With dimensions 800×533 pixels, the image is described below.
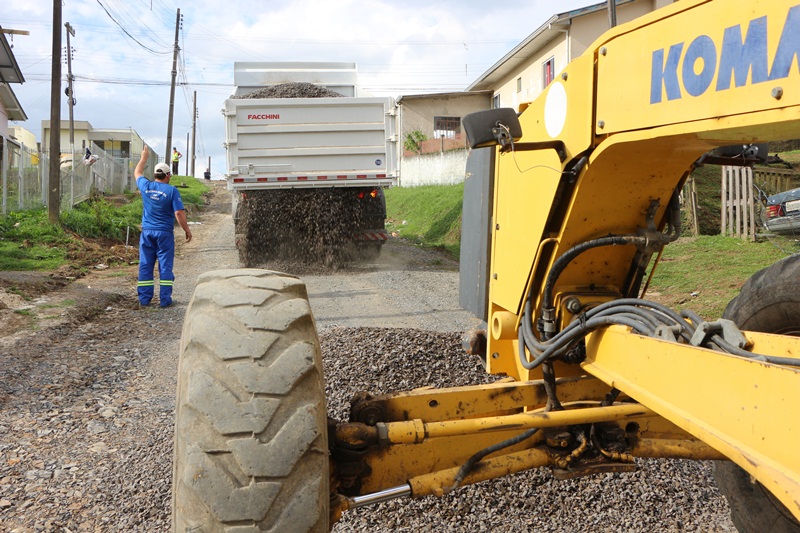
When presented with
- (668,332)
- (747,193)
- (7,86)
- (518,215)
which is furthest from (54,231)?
(7,86)

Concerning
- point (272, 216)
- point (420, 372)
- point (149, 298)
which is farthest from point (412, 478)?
point (272, 216)

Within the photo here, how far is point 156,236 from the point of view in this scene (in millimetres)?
8922

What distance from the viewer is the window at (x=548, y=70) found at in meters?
24.5

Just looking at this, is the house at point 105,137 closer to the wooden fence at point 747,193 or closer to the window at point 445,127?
the window at point 445,127

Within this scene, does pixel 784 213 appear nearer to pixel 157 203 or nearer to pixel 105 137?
pixel 157 203

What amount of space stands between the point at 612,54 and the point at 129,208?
1882cm

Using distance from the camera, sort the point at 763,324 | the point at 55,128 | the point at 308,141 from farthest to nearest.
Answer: the point at 55,128 < the point at 308,141 < the point at 763,324

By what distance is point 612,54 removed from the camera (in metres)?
2.37

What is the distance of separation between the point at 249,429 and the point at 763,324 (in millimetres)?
2051

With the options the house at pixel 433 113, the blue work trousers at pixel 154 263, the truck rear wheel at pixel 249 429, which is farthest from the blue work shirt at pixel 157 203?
the house at pixel 433 113

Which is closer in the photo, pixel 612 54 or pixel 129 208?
pixel 612 54

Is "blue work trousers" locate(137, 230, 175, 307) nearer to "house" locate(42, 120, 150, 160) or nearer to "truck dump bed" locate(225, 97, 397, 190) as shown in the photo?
"truck dump bed" locate(225, 97, 397, 190)

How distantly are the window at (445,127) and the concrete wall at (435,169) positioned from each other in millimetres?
3882

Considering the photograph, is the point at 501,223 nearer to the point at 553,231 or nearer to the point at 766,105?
the point at 553,231
